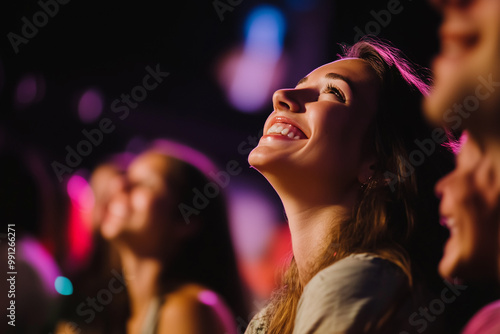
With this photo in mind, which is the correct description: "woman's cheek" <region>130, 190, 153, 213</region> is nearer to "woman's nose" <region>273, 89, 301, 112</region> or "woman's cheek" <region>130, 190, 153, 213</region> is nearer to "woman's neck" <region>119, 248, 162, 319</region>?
"woman's neck" <region>119, 248, 162, 319</region>

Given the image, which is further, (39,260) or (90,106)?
(90,106)

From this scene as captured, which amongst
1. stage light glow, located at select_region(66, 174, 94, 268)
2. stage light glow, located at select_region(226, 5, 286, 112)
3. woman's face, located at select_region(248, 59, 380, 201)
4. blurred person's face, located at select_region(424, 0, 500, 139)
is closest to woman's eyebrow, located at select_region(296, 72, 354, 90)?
woman's face, located at select_region(248, 59, 380, 201)

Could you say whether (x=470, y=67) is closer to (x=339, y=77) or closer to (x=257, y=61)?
(x=339, y=77)

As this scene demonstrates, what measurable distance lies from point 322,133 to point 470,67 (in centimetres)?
61

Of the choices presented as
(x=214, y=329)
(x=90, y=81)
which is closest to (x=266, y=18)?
(x=90, y=81)

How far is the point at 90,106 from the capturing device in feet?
11.2

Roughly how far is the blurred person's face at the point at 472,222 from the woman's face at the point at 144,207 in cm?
133

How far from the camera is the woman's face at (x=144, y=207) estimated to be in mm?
2252

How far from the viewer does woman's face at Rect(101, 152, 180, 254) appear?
2.25 m

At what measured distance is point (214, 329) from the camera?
78.0 inches

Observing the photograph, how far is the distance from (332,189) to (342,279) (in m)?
0.44

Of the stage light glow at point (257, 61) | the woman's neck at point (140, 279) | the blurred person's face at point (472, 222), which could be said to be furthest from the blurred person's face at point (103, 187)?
the blurred person's face at point (472, 222)

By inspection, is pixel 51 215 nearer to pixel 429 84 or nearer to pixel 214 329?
pixel 214 329

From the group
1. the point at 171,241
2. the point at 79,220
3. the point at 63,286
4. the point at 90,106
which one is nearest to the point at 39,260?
the point at 63,286
